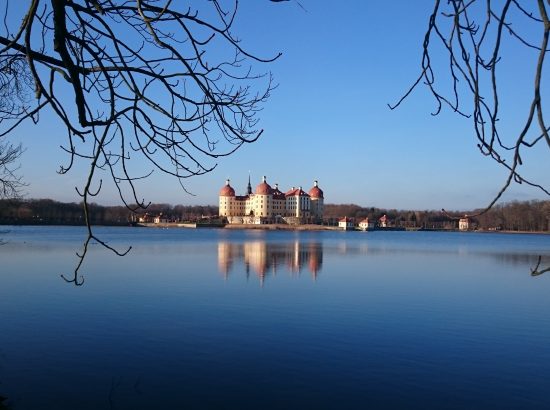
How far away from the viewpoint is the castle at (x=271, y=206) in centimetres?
9994

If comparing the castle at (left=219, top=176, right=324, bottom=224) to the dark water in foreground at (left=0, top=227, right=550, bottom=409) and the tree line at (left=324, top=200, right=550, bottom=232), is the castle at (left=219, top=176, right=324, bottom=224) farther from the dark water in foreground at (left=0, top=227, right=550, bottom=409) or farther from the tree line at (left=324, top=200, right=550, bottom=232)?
the dark water in foreground at (left=0, top=227, right=550, bottom=409)

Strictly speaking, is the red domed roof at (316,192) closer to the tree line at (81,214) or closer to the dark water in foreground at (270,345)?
the tree line at (81,214)

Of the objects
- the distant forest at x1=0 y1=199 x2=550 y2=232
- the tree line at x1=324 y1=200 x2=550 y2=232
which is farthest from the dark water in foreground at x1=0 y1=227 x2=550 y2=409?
the tree line at x1=324 y1=200 x2=550 y2=232

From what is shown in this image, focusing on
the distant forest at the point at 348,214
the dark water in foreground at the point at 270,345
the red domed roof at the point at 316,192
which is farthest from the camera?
the red domed roof at the point at 316,192

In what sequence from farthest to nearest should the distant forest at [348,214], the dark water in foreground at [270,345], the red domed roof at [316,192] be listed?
1. the red domed roof at [316,192]
2. the distant forest at [348,214]
3. the dark water in foreground at [270,345]

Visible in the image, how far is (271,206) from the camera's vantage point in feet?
330

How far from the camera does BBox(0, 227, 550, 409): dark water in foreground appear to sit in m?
6.33

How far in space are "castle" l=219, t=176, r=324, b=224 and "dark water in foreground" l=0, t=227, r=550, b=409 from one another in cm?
8378

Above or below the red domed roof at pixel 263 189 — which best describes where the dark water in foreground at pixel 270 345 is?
below

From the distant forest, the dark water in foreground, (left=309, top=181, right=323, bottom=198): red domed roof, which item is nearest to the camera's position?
the dark water in foreground

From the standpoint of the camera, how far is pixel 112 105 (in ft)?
6.18

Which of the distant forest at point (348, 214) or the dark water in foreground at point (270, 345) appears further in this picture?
the distant forest at point (348, 214)

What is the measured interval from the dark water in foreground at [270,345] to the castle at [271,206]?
83781 millimetres

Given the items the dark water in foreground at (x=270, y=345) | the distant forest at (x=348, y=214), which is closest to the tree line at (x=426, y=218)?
the distant forest at (x=348, y=214)
